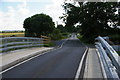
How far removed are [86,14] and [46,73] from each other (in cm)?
3721

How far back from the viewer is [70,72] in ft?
28.3

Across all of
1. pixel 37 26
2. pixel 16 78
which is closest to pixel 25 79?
pixel 16 78

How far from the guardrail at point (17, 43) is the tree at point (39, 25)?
3397cm

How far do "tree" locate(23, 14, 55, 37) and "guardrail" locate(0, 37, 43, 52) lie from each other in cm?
3397

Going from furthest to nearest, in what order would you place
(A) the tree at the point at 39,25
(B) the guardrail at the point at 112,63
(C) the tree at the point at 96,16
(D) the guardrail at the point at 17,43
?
(A) the tree at the point at 39,25 < (C) the tree at the point at 96,16 < (D) the guardrail at the point at 17,43 < (B) the guardrail at the point at 112,63

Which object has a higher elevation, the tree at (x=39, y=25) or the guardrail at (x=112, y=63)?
the tree at (x=39, y=25)

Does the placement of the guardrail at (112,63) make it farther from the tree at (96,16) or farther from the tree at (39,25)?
the tree at (39,25)

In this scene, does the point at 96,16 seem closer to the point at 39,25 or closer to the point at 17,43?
the point at 39,25

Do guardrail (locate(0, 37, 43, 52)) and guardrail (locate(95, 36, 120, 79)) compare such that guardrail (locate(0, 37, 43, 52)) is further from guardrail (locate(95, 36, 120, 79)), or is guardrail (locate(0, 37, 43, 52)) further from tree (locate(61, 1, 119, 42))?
tree (locate(61, 1, 119, 42))

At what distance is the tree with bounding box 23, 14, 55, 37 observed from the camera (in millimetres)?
56656

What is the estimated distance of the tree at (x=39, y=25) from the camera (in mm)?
→ 56656

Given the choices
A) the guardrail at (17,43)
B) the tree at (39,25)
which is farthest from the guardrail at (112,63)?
the tree at (39,25)

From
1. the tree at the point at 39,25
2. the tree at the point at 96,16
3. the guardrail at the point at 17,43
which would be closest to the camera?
the guardrail at the point at 17,43

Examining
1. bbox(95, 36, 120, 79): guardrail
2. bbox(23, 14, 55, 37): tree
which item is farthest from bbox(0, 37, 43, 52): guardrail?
bbox(23, 14, 55, 37): tree
